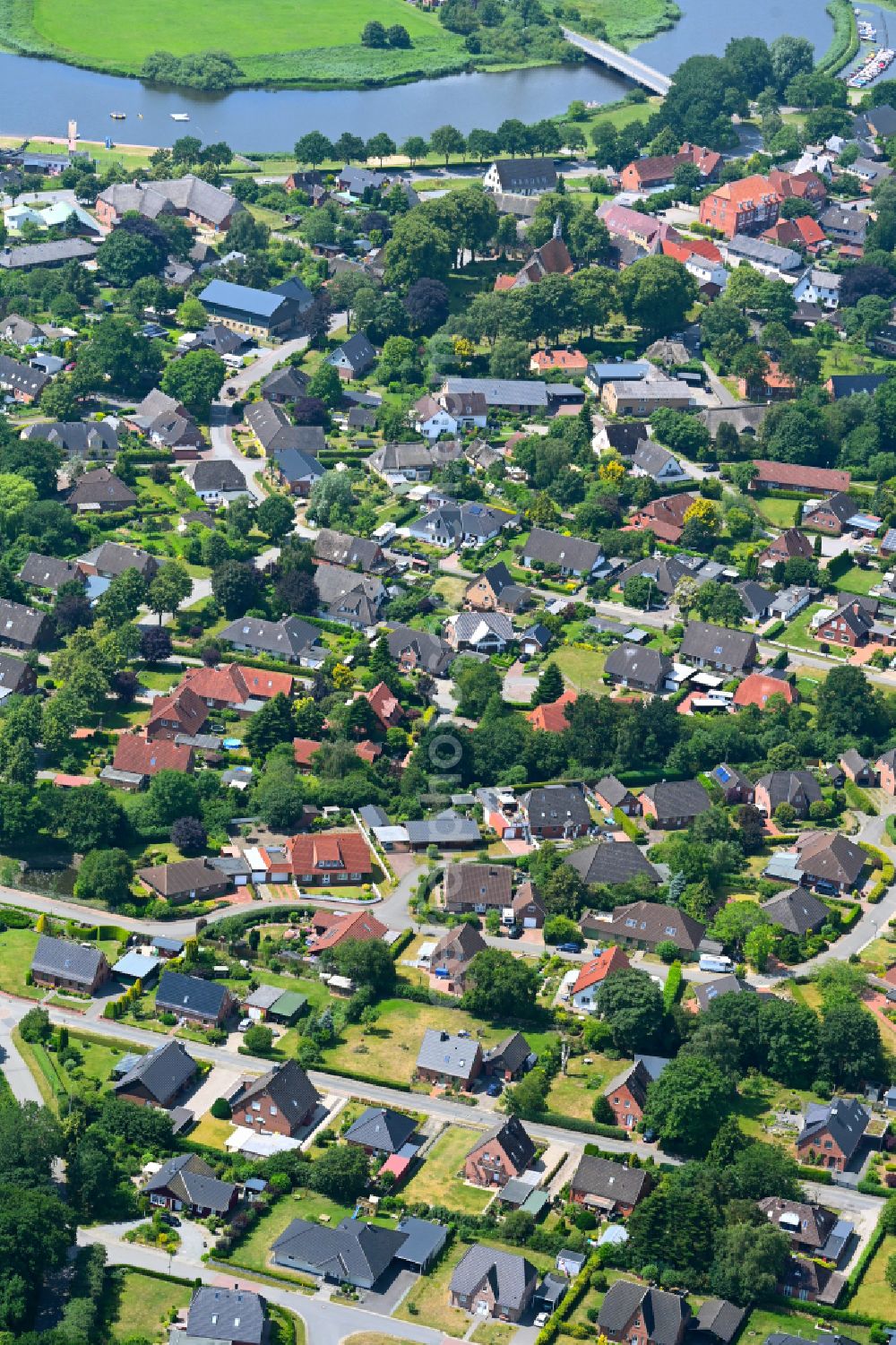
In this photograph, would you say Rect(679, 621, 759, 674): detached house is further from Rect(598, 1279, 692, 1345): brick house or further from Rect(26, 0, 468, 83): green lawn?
Rect(26, 0, 468, 83): green lawn

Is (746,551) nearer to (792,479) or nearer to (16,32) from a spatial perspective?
(792,479)

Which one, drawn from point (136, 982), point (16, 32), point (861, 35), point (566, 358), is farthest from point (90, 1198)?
point (861, 35)

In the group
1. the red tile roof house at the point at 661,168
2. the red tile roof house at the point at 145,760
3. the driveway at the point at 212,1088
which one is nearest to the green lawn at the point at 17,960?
the driveway at the point at 212,1088

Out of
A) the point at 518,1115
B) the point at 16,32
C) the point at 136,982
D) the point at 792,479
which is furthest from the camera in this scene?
the point at 16,32

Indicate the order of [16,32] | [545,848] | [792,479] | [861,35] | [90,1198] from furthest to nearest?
[861,35] → [16,32] → [792,479] → [545,848] → [90,1198]

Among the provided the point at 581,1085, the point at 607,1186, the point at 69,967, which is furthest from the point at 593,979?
the point at 69,967

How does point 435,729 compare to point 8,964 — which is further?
point 435,729

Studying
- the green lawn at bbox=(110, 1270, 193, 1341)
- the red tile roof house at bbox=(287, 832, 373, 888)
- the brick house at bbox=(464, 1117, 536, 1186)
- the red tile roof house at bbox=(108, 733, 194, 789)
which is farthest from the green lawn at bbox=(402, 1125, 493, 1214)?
the red tile roof house at bbox=(108, 733, 194, 789)
